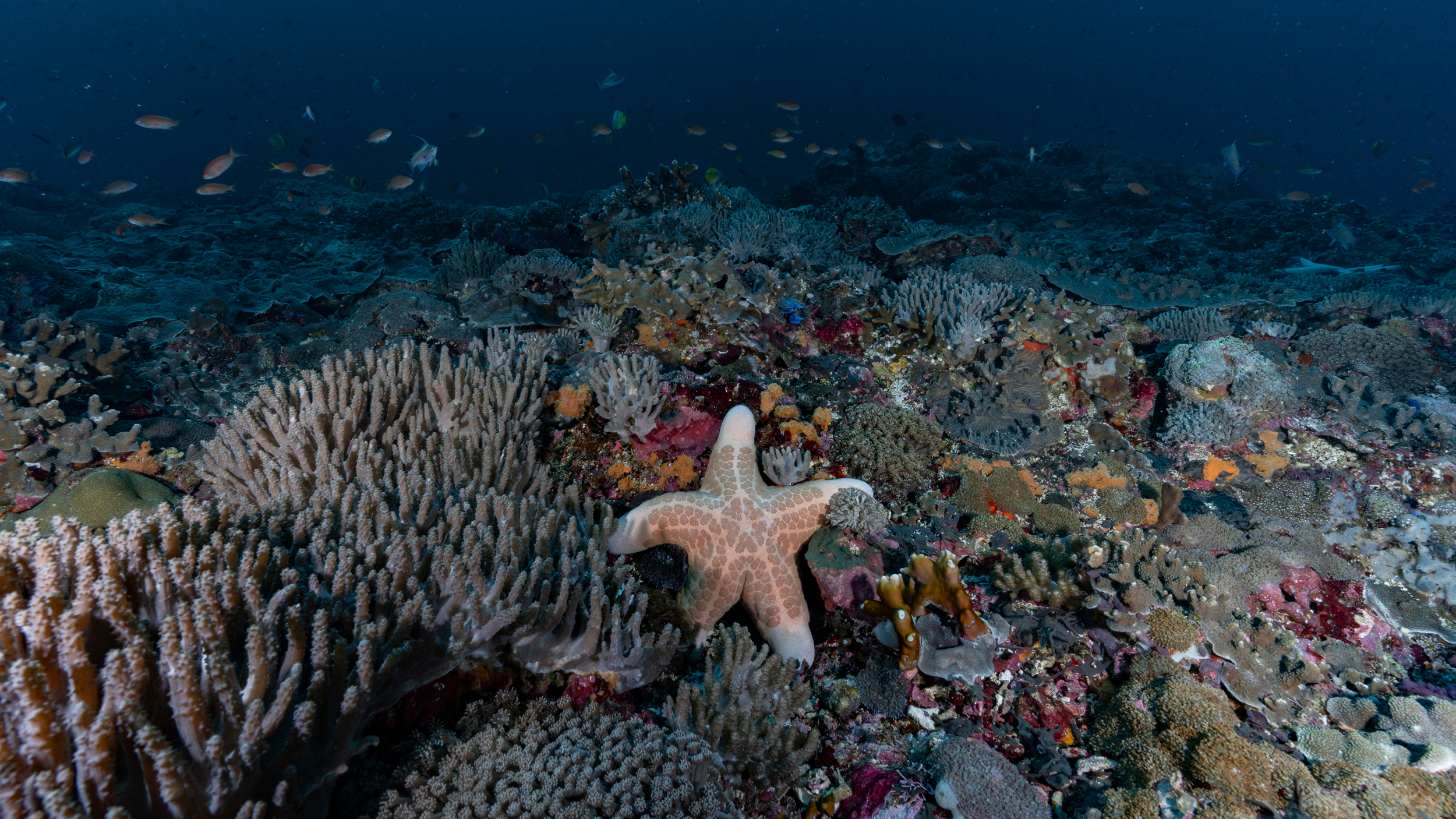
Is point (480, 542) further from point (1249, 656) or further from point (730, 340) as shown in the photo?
point (1249, 656)

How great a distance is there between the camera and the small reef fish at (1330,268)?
11984 millimetres

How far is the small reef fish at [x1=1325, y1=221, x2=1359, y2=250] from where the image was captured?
14.5 meters

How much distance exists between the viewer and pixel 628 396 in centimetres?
455

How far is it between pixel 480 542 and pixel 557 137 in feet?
377

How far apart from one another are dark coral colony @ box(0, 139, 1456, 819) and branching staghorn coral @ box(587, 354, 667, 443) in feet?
0.12

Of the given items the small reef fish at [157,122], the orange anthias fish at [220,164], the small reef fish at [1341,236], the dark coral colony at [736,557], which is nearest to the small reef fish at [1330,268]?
the small reef fish at [1341,236]

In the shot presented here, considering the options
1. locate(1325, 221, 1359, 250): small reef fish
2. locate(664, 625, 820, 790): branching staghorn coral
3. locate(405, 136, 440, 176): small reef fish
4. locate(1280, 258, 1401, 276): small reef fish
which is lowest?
locate(664, 625, 820, 790): branching staghorn coral

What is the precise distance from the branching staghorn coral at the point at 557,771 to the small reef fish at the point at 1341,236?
69.9 ft

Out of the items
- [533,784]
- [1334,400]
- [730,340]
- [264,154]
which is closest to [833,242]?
[730,340]

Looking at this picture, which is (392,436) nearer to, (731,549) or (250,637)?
(250,637)

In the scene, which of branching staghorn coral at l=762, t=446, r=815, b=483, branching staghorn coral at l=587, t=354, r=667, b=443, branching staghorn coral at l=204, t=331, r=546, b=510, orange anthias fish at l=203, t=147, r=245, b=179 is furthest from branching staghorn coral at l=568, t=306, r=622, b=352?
orange anthias fish at l=203, t=147, r=245, b=179

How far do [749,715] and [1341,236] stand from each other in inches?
825

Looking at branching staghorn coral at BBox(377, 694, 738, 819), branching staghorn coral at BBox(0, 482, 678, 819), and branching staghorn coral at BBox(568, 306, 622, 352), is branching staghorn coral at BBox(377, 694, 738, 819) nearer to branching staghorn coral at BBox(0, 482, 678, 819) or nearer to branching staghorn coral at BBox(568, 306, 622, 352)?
branching staghorn coral at BBox(0, 482, 678, 819)

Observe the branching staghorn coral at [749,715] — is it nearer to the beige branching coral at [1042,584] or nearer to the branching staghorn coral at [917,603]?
the branching staghorn coral at [917,603]
